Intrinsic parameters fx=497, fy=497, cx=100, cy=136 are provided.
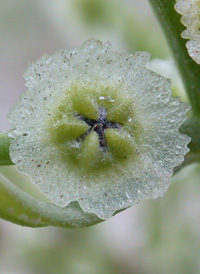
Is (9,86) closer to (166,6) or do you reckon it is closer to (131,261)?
(131,261)

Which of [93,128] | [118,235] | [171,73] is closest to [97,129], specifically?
[93,128]

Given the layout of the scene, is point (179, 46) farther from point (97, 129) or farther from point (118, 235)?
point (118, 235)

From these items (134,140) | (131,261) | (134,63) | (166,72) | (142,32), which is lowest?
(131,261)

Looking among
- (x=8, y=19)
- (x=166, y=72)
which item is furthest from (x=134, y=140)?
(x=8, y=19)

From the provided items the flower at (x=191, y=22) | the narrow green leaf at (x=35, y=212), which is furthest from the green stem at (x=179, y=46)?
the narrow green leaf at (x=35, y=212)

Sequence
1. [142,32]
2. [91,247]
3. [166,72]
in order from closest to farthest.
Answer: [166,72] < [142,32] < [91,247]

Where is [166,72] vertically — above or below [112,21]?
above

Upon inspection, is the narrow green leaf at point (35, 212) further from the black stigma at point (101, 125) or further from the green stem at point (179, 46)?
the green stem at point (179, 46)

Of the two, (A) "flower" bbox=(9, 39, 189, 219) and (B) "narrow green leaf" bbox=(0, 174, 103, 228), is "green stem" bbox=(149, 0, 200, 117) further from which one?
(B) "narrow green leaf" bbox=(0, 174, 103, 228)
